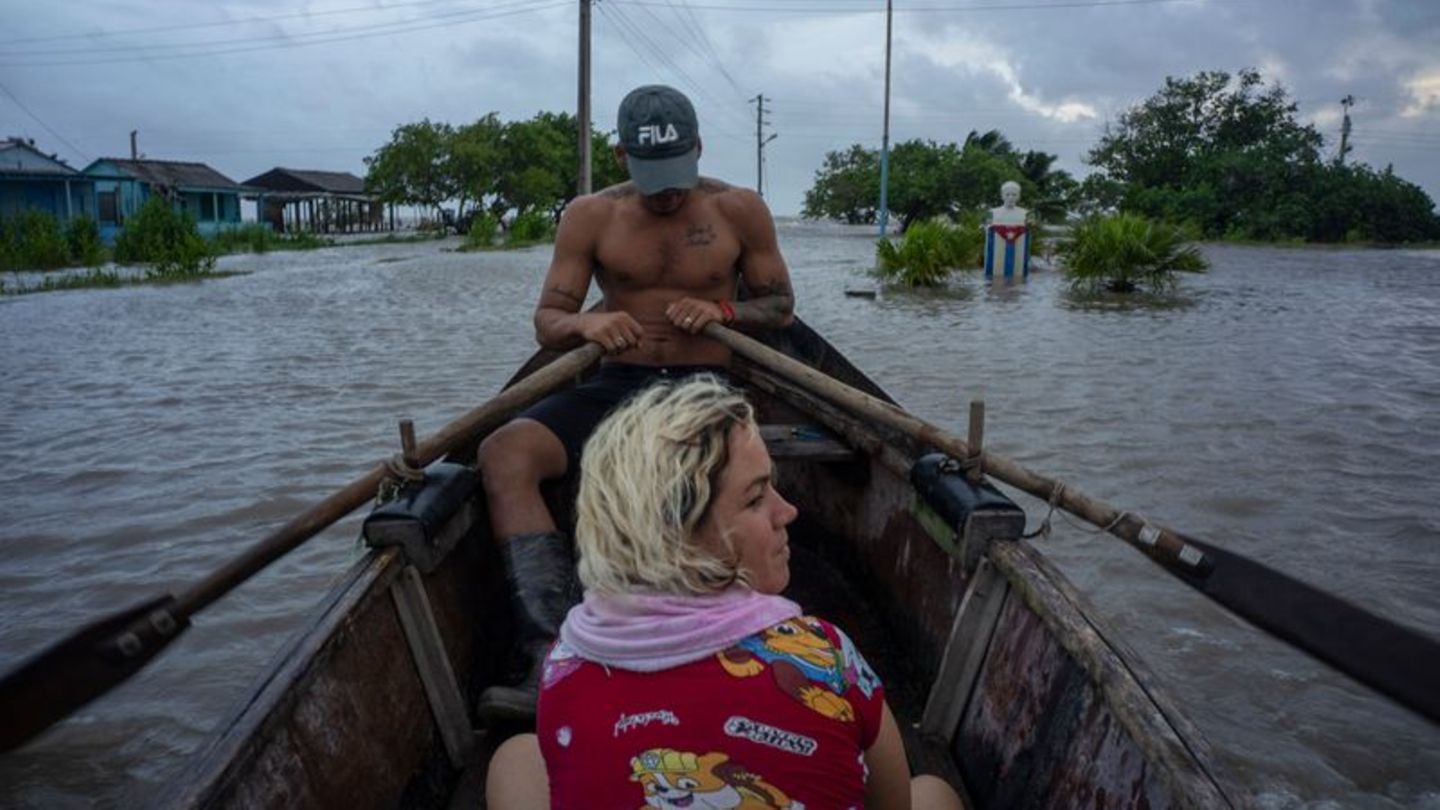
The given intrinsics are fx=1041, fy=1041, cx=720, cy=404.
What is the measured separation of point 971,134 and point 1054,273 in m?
27.3

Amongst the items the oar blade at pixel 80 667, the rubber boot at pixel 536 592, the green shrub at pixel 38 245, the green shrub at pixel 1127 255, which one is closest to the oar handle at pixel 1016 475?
the rubber boot at pixel 536 592

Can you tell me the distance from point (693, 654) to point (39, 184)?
3755 cm

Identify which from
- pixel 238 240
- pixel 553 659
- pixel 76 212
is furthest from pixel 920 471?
pixel 76 212

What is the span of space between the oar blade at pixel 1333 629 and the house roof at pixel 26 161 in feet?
114

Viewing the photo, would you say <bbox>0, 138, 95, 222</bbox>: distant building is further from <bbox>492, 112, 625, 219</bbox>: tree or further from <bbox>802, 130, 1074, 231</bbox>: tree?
<bbox>802, 130, 1074, 231</bbox>: tree

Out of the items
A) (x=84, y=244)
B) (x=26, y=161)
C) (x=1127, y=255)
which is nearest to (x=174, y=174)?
(x=26, y=161)

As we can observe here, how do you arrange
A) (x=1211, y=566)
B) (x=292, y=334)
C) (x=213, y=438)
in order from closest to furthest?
(x=1211, y=566)
(x=213, y=438)
(x=292, y=334)

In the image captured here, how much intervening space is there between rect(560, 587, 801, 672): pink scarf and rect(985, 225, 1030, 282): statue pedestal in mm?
16656

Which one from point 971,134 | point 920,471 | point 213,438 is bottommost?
point 213,438

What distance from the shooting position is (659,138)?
321 centimetres

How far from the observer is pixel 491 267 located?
2273 cm

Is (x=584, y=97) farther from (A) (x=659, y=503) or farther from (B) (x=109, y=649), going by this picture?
(A) (x=659, y=503)

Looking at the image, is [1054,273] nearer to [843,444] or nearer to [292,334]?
[292,334]

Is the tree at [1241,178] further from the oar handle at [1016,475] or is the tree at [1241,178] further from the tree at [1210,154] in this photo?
the oar handle at [1016,475]
